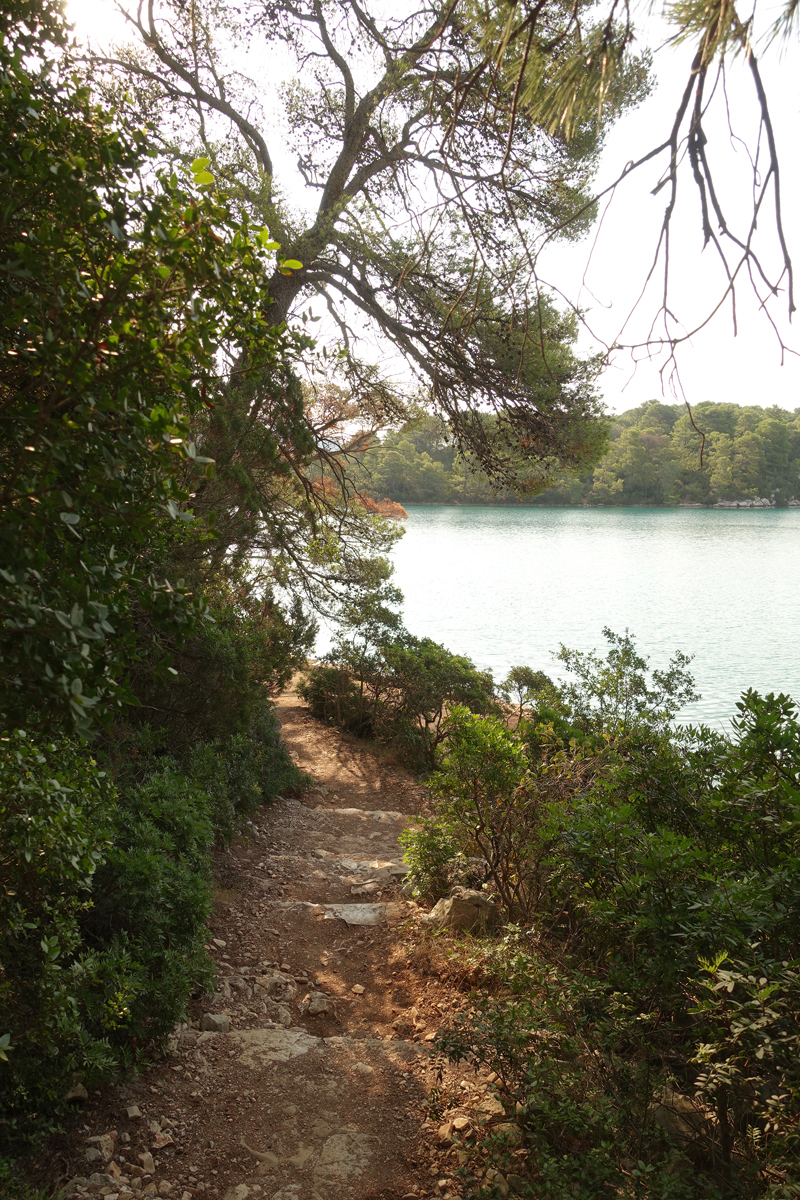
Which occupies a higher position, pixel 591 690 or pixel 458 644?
pixel 591 690

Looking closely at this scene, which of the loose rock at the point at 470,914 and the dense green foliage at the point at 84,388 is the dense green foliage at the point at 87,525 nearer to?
the dense green foliage at the point at 84,388

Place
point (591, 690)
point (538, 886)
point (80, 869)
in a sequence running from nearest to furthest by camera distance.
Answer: point (80, 869) → point (538, 886) → point (591, 690)

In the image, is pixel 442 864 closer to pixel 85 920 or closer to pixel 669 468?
pixel 85 920

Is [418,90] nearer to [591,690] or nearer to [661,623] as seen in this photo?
[591,690]

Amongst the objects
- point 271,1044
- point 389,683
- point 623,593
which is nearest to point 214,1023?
point 271,1044

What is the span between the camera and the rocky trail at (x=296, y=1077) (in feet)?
7.39

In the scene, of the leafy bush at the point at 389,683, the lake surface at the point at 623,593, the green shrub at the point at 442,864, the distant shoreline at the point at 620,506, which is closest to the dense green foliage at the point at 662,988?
the green shrub at the point at 442,864

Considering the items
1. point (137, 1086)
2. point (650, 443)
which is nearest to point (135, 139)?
point (137, 1086)

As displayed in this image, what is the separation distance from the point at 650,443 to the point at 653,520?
9.60 metres

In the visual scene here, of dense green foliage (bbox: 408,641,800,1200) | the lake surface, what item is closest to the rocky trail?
dense green foliage (bbox: 408,641,800,1200)

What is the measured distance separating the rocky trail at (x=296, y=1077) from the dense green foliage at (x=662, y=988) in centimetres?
33

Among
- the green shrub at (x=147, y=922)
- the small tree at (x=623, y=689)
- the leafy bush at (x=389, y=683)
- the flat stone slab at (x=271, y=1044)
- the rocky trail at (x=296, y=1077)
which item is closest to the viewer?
the rocky trail at (x=296, y=1077)

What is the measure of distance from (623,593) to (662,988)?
2587cm

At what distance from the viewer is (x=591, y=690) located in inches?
278
